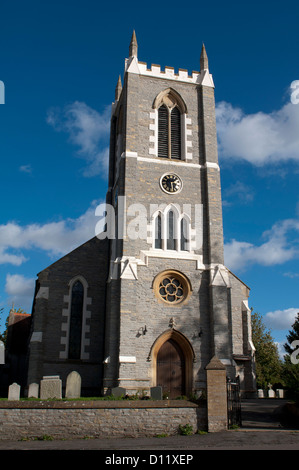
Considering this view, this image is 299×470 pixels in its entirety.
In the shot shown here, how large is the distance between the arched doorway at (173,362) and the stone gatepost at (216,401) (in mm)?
6351

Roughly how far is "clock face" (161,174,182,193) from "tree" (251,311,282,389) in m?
23.7

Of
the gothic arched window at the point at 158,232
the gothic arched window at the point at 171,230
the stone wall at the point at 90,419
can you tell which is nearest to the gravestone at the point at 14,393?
the stone wall at the point at 90,419

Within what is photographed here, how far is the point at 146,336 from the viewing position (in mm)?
19500

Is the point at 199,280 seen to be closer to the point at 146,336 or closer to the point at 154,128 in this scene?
the point at 146,336

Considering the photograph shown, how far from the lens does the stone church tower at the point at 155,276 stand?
773 inches

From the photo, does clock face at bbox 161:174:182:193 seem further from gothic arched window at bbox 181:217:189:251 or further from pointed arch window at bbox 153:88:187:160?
gothic arched window at bbox 181:217:189:251

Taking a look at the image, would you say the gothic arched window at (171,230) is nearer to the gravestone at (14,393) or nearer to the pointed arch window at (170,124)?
the pointed arch window at (170,124)

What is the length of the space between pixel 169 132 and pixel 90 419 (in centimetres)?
1560

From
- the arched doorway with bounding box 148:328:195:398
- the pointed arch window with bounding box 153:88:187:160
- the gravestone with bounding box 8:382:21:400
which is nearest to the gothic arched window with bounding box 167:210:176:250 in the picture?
the pointed arch window with bounding box 153:88:187:160

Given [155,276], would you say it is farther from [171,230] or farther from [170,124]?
[170,124]

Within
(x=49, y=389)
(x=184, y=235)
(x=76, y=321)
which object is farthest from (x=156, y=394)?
(x=184, y=235)

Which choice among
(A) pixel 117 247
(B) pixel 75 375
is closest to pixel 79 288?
(A) pixel 117 247

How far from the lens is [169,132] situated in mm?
23625
